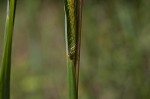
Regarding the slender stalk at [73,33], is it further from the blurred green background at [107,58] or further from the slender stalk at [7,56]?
the blurred green background at [107,58]

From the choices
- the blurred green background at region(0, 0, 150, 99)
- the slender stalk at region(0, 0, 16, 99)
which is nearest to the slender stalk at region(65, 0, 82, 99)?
the slender stalk at region(0, 0, 16, 99)

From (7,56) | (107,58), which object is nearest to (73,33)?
(7,56)

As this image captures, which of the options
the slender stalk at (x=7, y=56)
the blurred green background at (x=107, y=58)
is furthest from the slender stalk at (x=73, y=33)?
the blurred green background at (x=107, y=58)

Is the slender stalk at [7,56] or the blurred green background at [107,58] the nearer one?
the slender stalk at [7,56]

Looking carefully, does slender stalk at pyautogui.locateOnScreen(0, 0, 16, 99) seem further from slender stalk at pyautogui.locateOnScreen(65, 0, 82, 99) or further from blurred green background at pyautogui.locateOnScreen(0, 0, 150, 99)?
blurred green background at pyautogui.locateOnScreen(0, 0, 150, 99)

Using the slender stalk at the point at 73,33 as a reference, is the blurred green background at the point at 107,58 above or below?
below

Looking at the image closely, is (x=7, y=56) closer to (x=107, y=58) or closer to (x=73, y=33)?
(x=73, y=33)

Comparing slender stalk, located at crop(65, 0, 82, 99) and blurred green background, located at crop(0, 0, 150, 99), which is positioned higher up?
slender stalk, located at crop(65, 0, 82, 99)

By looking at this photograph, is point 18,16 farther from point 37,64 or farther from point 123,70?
point 123,70

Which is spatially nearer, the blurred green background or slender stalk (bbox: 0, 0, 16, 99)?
slender stalk (bbox: 0, 0, 16, 99)

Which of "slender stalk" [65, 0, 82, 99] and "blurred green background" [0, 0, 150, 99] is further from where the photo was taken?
"blurred green background" [0, 0, 150, 99]

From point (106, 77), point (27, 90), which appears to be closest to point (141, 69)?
point (106, 77)
